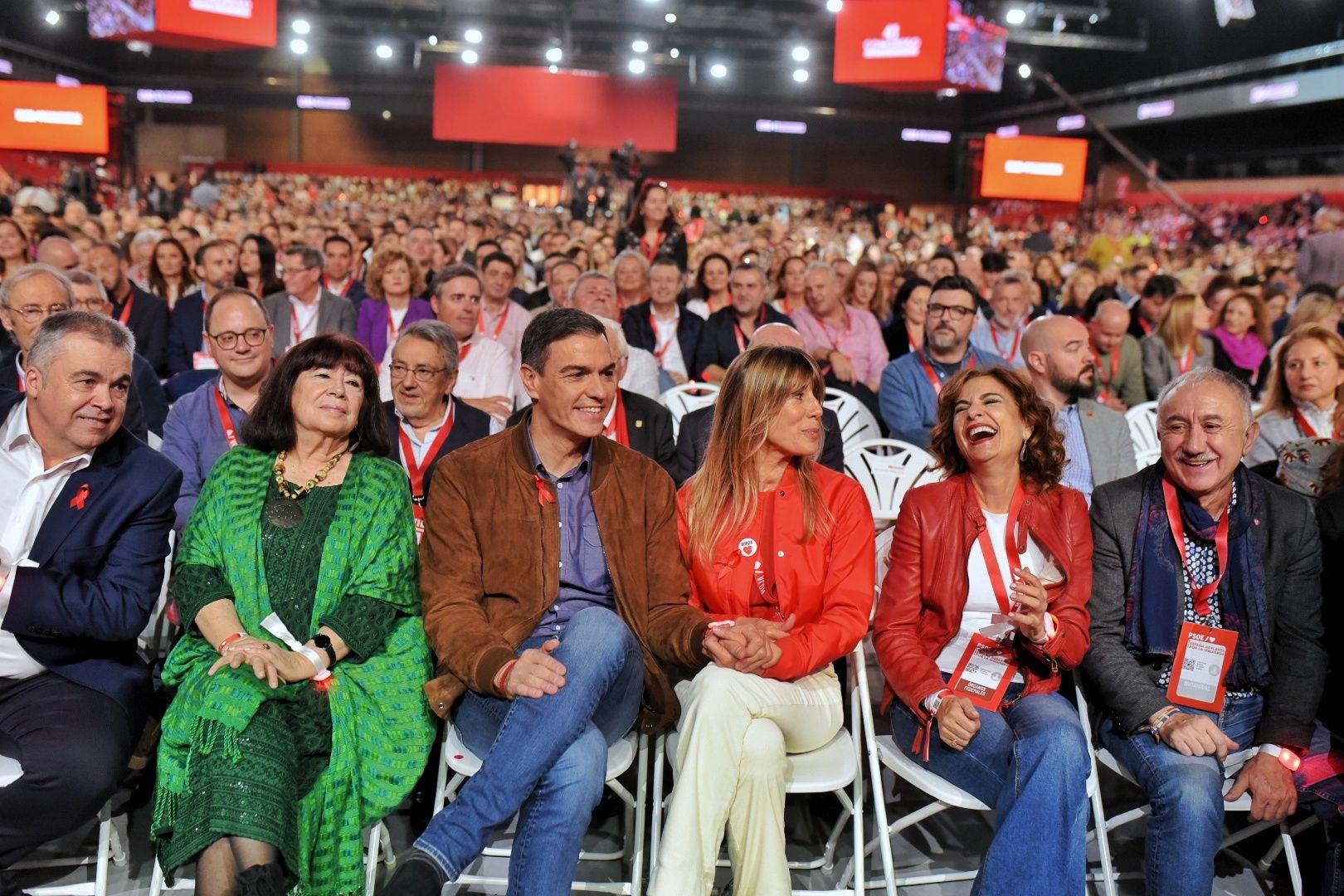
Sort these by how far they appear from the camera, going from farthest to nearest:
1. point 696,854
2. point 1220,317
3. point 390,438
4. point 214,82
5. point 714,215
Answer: point 214,82 < point 714,215 < point 1220,317 < point 390,438 < point 696,854

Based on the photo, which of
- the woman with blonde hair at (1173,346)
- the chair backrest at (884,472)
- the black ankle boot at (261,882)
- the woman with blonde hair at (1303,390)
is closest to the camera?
the black ankle boot at (261,882)

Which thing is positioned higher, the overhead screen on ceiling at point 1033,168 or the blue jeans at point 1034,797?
the overhead screen on ceiling at point 1033,168

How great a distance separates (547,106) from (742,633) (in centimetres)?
2646

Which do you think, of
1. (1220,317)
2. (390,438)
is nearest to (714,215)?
(1220,317)

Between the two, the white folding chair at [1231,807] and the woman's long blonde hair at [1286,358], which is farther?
the woman's long blonde hair at [1286,358]

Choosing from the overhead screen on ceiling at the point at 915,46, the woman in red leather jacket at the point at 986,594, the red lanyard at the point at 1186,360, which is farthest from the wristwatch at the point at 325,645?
the overhead screen on ceiling at the point at 915,46

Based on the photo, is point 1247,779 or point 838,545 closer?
point 1247,779

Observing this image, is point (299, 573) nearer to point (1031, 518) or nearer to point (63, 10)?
point (1031, 518)

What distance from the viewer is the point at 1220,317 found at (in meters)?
7.39

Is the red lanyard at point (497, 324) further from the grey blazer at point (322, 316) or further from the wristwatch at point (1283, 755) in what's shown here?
the wristwatch at point (1283, 755)

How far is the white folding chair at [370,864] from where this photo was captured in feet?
7.98

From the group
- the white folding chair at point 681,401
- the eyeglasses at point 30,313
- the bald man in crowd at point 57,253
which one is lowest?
the white folding chair at point 681,401

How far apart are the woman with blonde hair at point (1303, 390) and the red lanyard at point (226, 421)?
3.74 meters

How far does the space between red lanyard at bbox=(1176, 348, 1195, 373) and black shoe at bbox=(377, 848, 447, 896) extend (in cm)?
576
